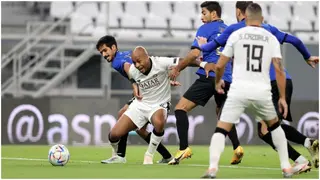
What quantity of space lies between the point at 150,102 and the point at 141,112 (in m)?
0.17

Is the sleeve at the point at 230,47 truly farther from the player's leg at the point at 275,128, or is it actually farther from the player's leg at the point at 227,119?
the player's leg at the point at 275,128

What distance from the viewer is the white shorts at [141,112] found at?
35.6 ft

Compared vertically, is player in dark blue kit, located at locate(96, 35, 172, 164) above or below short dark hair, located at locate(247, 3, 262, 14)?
below

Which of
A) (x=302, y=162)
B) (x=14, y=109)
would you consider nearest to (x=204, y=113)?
(x=14, y=109)

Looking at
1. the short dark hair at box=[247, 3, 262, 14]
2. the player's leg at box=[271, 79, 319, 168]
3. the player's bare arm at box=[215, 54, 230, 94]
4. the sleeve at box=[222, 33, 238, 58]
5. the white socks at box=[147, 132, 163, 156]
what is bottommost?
the white socks at box=[147, 132, 163, 156]

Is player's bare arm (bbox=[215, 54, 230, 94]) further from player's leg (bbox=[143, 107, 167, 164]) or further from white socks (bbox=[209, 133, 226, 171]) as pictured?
player's leg (bbox=[143, 107, 167, 164])

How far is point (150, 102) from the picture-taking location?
35.8ft

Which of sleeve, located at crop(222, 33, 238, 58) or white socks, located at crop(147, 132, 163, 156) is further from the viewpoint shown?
white socks, located at crop(147, 132, 163, 156)

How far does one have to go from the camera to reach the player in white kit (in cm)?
1069

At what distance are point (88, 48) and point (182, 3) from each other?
12.4 feet

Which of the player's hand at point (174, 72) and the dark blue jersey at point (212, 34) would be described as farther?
the dark blue jersey at point (212, 34)

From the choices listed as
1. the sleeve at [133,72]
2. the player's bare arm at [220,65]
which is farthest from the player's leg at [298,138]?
the sleeve at [133,72]

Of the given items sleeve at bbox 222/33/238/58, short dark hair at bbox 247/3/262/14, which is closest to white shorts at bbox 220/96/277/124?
sleeve at bbox 222/33/238/58

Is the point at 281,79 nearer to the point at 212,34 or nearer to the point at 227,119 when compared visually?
the point at 227,119
